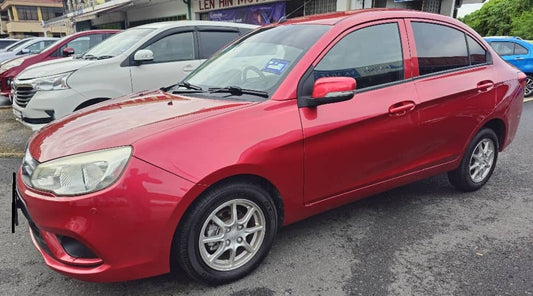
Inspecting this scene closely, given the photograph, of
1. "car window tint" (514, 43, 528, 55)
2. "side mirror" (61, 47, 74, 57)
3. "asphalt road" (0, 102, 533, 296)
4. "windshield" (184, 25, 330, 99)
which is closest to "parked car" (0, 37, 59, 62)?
"side mirror" (61, 47, 74, 57)

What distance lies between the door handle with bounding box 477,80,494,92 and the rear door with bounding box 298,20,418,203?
88 cm

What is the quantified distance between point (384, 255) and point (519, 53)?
9.67 meters

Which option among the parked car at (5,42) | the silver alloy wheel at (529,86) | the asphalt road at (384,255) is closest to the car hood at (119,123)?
the asphalt road at (384,255)

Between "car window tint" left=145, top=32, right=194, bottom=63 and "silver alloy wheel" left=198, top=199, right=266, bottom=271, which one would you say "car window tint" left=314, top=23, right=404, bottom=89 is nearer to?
"silver alloy wheel" left=198, top=199, right=266, bottom=271

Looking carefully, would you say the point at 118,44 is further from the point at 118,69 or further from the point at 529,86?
the point at 529,86

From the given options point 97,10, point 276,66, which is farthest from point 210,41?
point 97,10

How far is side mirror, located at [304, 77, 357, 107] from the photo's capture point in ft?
8.45

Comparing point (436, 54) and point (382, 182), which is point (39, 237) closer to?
point (382, 182)

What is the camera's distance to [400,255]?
2895mm

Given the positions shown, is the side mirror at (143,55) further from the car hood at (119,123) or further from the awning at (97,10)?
the awning at (97,10)

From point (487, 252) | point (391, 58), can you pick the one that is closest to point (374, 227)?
point (487, 252)

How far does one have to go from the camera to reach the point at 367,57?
3.07 meters

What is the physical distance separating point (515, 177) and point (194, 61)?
4318mm

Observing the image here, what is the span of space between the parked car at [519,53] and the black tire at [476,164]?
7.32m
